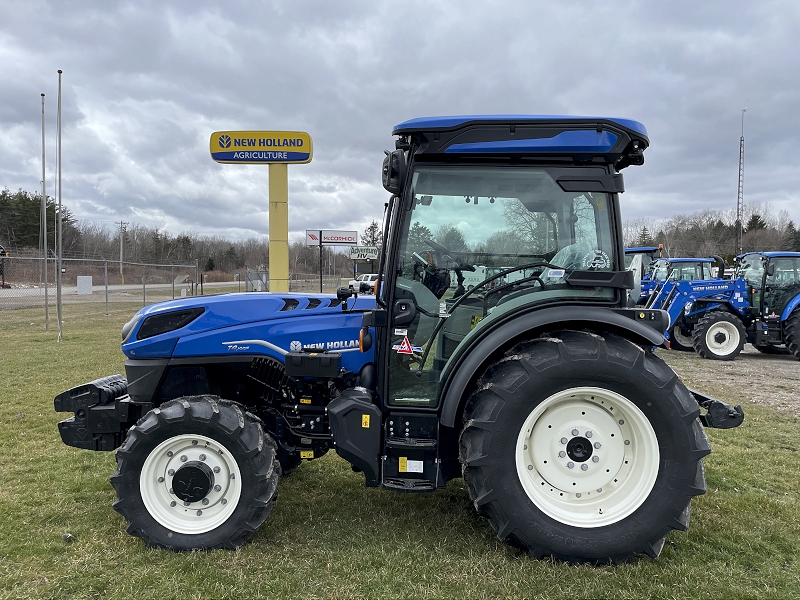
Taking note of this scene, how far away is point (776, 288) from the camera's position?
11047 millimetres

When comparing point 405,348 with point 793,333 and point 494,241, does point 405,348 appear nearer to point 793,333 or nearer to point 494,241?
point 494,241

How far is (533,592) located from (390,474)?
3.06 ft

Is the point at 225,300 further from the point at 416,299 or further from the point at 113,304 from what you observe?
the point at 113,304

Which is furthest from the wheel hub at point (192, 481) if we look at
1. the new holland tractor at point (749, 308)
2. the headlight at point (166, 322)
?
the new holland tractor at point (749, 308)

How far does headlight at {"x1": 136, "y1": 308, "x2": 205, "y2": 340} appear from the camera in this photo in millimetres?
3209

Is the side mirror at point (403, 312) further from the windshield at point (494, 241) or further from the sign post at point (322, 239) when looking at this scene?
the sign post at point (322, 239)

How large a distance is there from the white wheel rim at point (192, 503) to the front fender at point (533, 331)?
1.28 meters

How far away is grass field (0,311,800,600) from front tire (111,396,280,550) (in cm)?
13

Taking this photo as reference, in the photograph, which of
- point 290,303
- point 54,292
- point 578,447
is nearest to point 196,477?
A: point 290,303

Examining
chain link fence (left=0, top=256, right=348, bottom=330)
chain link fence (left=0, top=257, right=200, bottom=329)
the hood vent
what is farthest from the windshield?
chain link fence (left=0, top=257, right=200, bottom=329)

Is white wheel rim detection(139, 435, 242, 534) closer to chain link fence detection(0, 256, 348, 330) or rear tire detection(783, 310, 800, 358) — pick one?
chain link fence detection(0, 256, 348, 330)

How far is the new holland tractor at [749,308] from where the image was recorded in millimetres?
10914

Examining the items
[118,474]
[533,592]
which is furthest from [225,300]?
[533,592]

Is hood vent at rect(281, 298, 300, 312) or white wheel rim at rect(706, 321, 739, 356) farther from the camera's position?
white wheel rim at rect(706, 321, 739, 356)
